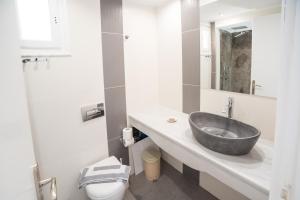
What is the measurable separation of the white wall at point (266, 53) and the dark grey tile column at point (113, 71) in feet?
4.43

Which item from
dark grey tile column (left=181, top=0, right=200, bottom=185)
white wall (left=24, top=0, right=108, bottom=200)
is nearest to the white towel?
white wall (left=24, top=0, right=108, bottom=200)

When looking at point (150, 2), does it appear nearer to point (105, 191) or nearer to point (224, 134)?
point (224, 134)

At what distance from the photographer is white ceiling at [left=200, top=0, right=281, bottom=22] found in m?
1.34

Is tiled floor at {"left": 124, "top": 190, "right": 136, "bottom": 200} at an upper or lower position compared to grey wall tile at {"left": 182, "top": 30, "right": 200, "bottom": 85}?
lower

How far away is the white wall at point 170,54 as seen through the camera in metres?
2.06

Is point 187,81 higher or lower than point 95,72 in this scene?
lower

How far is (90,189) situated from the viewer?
1.52m

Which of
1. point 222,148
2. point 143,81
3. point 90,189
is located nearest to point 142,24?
point 143,81

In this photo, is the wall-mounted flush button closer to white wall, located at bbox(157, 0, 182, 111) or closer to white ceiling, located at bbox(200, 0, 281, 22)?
white wall, located at bbox(157, 0, 182, 111)

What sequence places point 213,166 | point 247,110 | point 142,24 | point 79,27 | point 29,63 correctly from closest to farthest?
point 213,166
point 29,63
point 247,110
point 79,27
point 142,24

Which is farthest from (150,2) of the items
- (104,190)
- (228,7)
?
(104,190)

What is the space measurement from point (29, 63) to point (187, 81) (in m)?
1.57

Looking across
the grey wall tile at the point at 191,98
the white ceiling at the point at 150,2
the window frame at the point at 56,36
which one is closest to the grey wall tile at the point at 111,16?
the white ceiling at the point at 150,2

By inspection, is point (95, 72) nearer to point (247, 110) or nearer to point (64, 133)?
point (64, 133)
